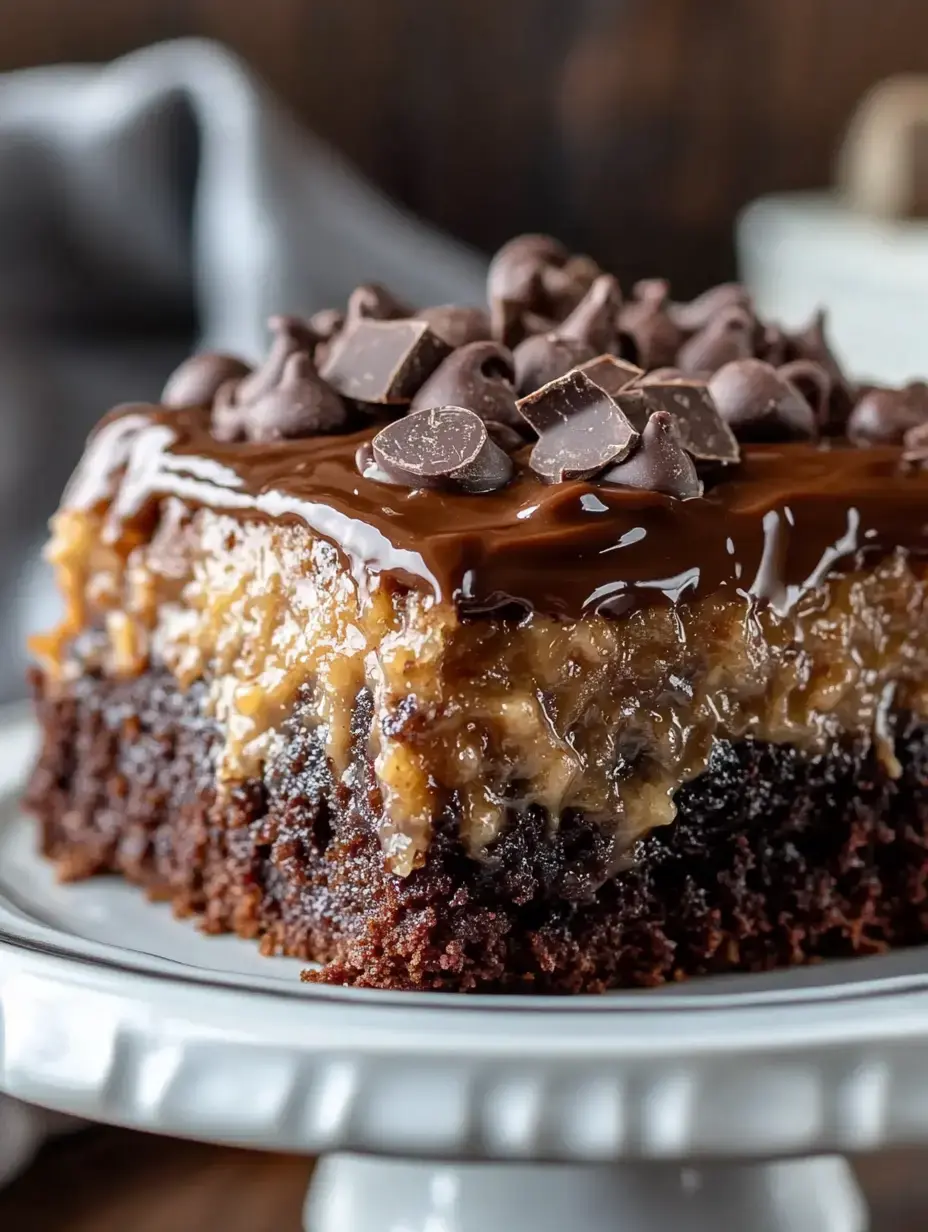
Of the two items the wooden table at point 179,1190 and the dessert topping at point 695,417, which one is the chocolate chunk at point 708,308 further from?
the wooden table at point 179,1190

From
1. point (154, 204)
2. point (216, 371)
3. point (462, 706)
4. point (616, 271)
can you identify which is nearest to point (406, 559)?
point (462, 706)

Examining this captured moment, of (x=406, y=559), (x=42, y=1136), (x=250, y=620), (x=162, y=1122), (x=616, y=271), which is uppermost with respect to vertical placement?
(x=406, y=559)

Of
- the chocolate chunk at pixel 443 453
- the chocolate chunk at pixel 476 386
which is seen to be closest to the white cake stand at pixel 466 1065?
the chocolate chunk at pixel 443 453

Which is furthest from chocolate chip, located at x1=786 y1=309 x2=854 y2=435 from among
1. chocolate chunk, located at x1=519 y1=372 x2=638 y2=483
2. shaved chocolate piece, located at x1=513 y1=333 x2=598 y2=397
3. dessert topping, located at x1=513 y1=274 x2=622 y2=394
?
chocolate chunk, located at x1=519 y1=372 x2=638 y2=483

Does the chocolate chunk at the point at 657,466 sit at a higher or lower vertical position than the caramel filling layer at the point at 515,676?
higher

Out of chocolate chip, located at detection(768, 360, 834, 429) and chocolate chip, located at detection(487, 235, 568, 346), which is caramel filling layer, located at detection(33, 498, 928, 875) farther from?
chocolate chip, located at detection(487, 235, 568, 346)

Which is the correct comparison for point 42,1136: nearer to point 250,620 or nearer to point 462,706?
point 250,620
